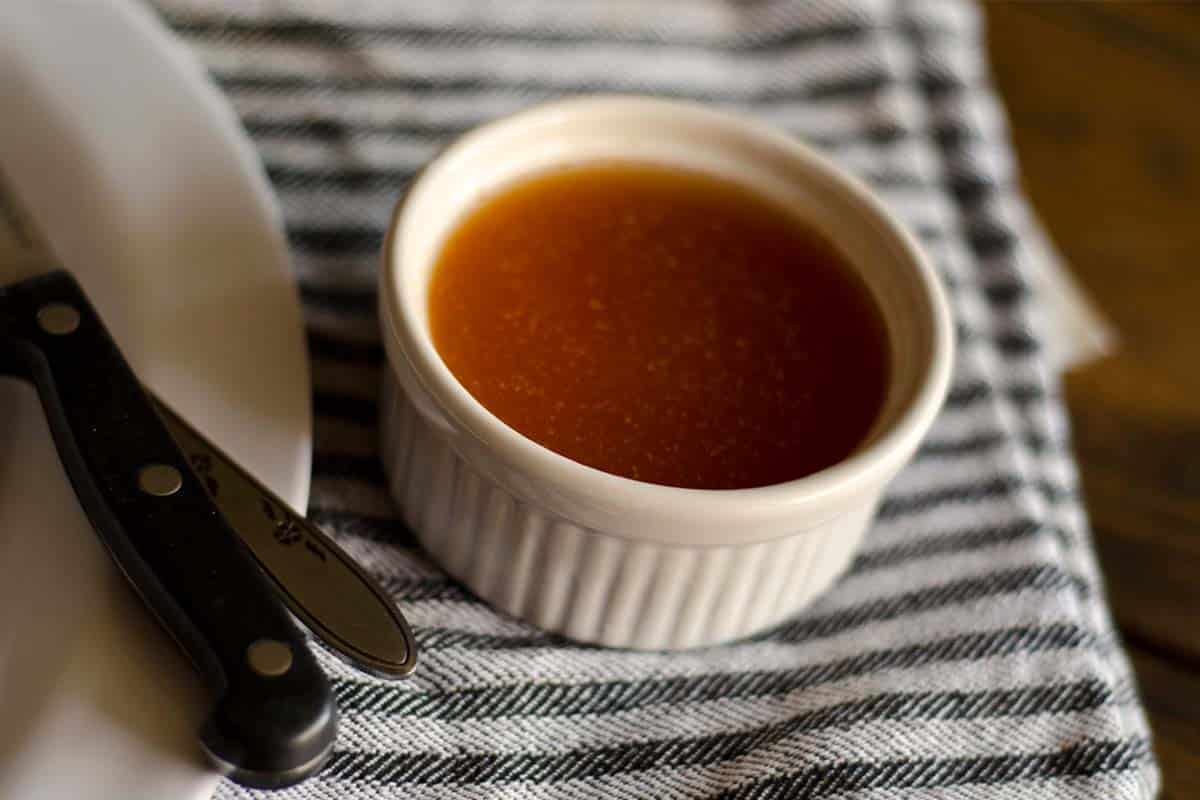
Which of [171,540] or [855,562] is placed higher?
[171,540]

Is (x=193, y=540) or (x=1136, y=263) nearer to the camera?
(x=193, y=540)

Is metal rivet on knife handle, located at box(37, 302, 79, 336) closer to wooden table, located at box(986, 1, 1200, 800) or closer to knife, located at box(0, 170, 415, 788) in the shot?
knife, located at box(0, 170, 415, 788)

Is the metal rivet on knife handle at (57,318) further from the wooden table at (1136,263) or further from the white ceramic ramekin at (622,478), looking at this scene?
the wooden table at (1136,263)

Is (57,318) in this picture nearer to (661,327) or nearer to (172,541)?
(172,541)

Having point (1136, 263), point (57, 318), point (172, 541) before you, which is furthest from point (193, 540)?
point (1136, 263)

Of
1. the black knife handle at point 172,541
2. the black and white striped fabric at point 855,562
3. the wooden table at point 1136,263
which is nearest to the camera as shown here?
the black knife handle at point 172,541

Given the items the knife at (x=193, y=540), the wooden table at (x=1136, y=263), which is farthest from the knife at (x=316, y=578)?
the wooden table at (x=1136, y=263)

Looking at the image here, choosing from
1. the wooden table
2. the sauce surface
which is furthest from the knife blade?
the wooden table
